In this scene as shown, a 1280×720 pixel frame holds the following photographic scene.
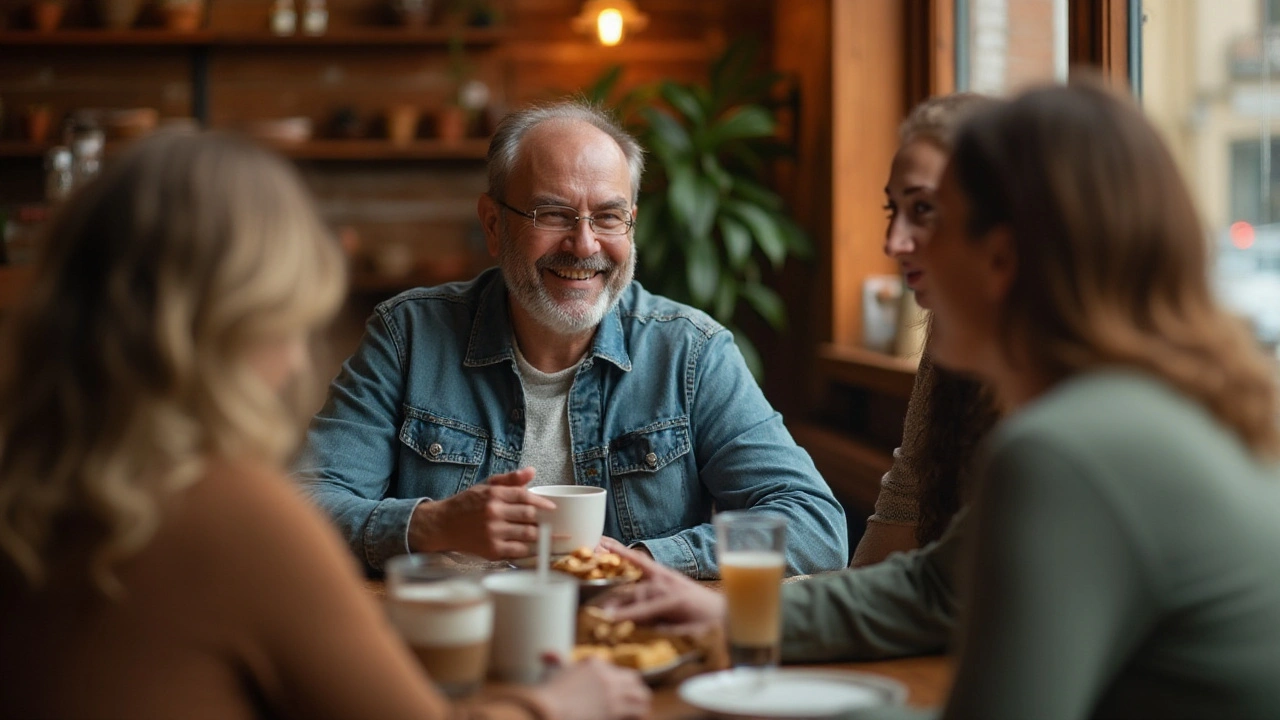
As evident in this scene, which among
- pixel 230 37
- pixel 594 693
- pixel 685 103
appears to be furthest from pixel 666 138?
pixel 594 693

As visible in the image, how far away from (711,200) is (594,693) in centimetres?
342

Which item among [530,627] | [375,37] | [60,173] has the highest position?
[375,37]

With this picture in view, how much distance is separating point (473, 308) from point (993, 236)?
4.49ft

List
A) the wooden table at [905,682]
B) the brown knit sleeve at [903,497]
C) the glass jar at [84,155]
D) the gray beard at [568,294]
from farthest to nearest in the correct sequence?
1. the glass jar at [84,155]
2. the gray beard at [568,294]
3. the brown knit sleeve at [903,497]
4. the wooden table at [905,682]

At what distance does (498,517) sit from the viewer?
1.70m

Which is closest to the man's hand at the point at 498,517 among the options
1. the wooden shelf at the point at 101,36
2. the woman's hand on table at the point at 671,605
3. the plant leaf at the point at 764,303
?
the woman's hand on table at the point at 671,605

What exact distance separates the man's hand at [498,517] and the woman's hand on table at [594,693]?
1.62 ft

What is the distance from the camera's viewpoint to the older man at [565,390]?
2.12 meters

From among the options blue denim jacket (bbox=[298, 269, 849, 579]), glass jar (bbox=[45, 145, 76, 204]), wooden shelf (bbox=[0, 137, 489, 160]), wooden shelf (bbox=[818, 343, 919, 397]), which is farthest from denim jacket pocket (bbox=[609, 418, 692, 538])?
wooden shelf (bbox=[0, 137, 489, 160])

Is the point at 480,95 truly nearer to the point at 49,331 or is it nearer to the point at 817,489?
the point at 817,489

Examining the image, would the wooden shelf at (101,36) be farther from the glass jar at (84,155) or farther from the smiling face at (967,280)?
the smiling face at (967,280)

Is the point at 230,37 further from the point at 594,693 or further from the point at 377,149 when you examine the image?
the point at 594,693

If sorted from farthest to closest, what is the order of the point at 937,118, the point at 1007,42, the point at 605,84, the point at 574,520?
the point at 605,84
the point at 1007,42
the point at 937,118
the point at 574,520

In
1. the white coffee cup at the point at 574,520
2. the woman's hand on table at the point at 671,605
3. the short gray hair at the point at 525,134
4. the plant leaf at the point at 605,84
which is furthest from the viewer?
the plant leaf at the point at 605,84
